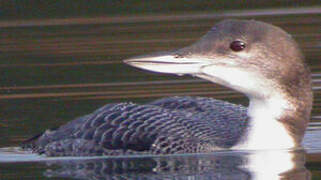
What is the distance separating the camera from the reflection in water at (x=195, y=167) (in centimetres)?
883

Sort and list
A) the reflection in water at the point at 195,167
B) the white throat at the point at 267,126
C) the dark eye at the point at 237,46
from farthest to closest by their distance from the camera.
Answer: the white throat at the point at 267,126 → the dark eye at the point at 237,46 → the reflection in water at the point at 195,167

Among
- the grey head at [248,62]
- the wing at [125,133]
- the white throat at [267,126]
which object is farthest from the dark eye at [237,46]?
the wing at [125,133]

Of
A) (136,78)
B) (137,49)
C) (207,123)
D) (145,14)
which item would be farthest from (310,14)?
(207,123)

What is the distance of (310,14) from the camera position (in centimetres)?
1697

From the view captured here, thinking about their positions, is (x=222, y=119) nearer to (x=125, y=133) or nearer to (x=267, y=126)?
(x=267, y=126)

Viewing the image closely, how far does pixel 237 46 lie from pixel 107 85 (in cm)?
333

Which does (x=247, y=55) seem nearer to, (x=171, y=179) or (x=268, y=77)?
(x=268, y=77)

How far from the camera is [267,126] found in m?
9.53

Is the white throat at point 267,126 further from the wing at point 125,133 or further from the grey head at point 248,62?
the wing at point 125,133

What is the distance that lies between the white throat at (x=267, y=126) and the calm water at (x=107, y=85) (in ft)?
0.25

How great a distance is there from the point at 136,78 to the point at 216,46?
3.69 meters

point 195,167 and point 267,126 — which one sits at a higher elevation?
point 267,126

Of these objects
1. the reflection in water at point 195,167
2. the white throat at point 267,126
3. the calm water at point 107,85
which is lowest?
the calm water at point 107,85

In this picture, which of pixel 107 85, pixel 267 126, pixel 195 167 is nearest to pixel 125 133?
pixel 195 167
